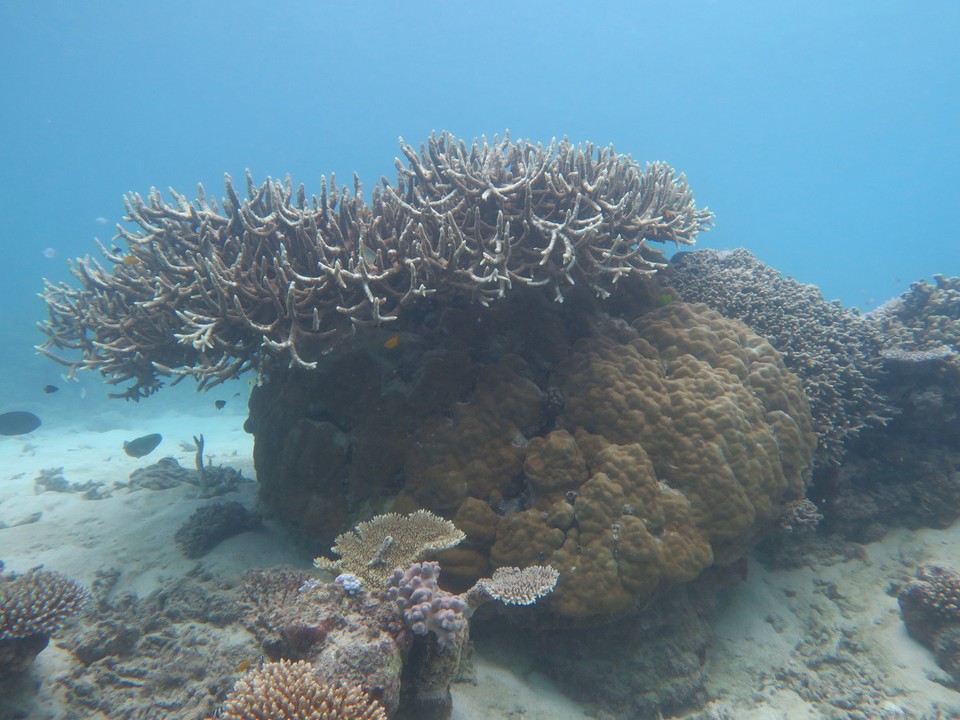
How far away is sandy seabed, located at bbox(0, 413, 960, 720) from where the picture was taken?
14.0ft

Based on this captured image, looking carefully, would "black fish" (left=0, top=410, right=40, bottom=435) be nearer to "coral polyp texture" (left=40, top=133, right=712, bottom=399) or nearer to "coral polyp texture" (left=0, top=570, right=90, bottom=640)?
"coral polyp texture" (left=40, top=133, right=712, bottom=399)

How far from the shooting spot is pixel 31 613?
3.48 m

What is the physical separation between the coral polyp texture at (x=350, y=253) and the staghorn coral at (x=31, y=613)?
1.98m

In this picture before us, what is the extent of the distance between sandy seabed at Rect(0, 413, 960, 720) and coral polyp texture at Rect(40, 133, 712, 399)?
6.77 ft

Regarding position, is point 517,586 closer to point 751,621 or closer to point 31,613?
point 751,621

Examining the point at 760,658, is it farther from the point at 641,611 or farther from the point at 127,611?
the point at 127,611

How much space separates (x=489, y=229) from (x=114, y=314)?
5.04 metres

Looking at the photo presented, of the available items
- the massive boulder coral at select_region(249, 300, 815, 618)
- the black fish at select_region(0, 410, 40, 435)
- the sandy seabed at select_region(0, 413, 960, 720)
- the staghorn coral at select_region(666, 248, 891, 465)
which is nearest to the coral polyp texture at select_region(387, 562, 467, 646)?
the sandy seabed at select_region(0, 413, 960, 720)

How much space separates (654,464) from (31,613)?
5361mm

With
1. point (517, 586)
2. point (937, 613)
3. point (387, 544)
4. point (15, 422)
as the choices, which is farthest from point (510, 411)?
point (15, 422)

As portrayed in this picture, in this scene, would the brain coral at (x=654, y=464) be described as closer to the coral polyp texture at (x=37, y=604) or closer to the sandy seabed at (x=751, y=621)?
the sandy seabed at (x=751, y=621)

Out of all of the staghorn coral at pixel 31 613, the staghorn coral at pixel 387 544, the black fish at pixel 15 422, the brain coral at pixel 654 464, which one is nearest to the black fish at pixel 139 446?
the black fish at pixel 15 422

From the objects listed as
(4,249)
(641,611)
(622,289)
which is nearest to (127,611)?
(641,611)

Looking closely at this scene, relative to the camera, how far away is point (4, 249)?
272 feet
